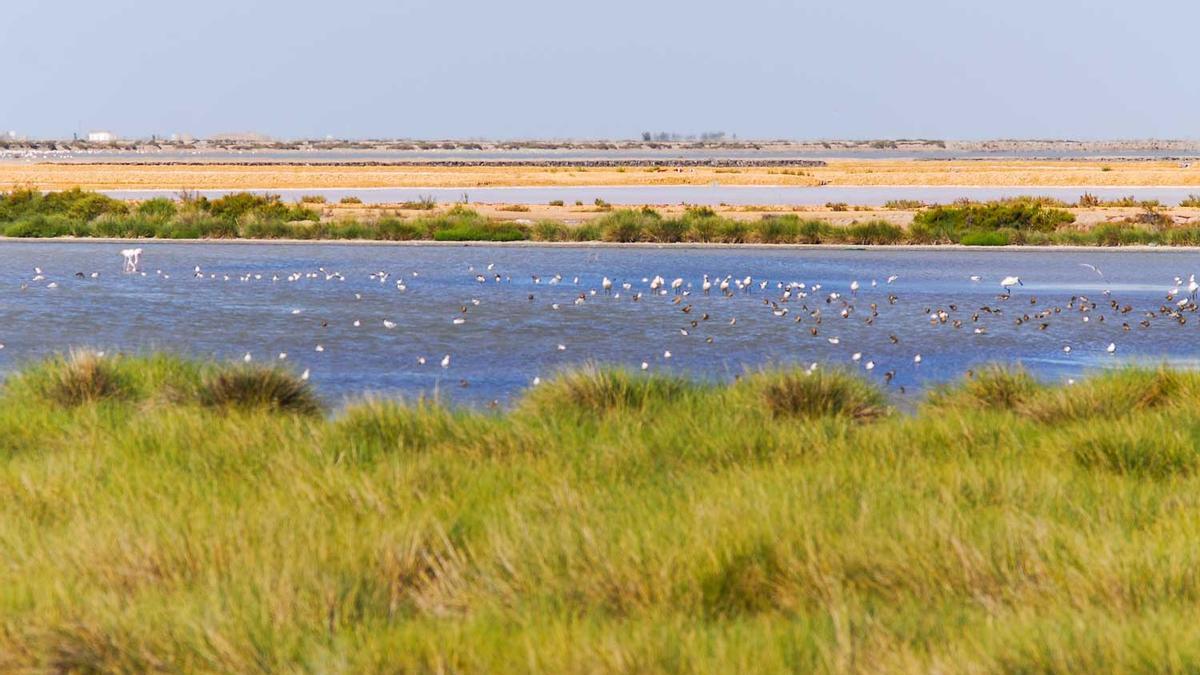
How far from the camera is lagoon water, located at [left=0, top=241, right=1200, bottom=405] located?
1526 centimetres

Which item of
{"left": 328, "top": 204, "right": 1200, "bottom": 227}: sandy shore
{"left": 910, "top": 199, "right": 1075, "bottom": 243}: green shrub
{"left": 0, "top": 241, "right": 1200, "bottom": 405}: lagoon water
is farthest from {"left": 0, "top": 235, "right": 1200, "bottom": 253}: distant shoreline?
{"left": 328, "top": 204, "right": 1200, "bottom": 227}: sandy shore

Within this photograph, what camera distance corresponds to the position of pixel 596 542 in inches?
237

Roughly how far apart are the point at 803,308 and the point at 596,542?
1431 centimetres

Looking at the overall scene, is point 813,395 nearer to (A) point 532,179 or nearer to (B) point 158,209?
(B) point 158,209

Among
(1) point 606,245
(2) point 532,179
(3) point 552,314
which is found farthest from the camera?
(2) point 532,179

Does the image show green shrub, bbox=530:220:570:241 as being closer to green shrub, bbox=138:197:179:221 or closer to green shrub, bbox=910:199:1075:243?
green shrub, bbox=910:199:1075:243

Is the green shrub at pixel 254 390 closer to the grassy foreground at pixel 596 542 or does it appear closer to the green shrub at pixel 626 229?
the grassy foreground at pixel 596 542

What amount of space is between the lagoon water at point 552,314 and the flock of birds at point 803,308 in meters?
0.06

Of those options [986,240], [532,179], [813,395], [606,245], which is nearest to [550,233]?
[606,245]

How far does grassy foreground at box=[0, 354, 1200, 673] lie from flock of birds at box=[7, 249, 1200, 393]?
498 cm

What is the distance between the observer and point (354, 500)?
702 cm

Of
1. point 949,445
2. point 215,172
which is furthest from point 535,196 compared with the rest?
point 949,445

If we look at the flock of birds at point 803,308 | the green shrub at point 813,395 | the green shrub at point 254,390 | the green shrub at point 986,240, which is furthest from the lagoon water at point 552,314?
the green shrub at point 986,240

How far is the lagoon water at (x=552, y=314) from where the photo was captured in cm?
1526
